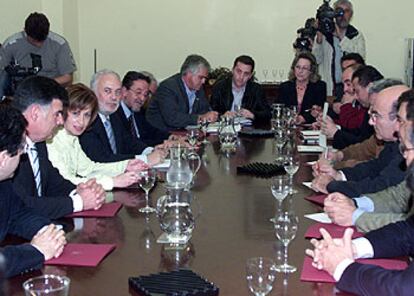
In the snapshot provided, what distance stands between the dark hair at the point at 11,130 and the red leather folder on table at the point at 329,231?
108 cm

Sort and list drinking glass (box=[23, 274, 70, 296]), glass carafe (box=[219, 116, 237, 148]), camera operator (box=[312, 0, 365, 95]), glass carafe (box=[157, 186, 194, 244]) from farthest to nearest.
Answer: camera operator (box=[312, 0, 365, 95]) < glass carafe (box=[219, 116, 237, 148]) < glass carafe (box=[157, 186, 194, 244]) < drinking glass (box=[23, 274, 70, 296])

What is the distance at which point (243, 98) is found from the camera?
6.55m

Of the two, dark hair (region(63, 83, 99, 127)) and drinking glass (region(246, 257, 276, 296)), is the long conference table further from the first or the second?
dark hair (region(63, 83, 99, 127))

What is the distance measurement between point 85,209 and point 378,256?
1.21 metres

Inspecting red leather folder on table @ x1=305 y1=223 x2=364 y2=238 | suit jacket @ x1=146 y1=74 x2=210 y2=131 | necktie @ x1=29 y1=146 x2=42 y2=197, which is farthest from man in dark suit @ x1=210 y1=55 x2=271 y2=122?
red leather folder on table @ x1=305 y1=223 x2=364 y2=238

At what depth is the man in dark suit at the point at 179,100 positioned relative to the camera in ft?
19.0

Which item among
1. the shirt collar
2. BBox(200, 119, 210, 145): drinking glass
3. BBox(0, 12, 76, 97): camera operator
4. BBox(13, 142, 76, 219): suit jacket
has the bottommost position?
BBox(13, 142, 76, 219): suit jacket

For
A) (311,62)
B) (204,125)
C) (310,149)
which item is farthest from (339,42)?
(310,149)

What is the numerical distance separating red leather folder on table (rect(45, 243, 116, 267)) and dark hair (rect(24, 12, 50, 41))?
4.59 m

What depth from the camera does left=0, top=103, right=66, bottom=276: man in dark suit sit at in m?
2.06

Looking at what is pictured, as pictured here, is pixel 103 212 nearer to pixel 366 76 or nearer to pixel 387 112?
pixel 387 112

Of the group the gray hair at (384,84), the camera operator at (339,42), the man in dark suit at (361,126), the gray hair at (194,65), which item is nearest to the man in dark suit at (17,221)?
the gray hair at (384,84)

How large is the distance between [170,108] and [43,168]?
9.29 feet

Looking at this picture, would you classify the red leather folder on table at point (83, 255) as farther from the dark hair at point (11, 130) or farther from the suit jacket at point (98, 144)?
the suit jacket at point (98, 144)
